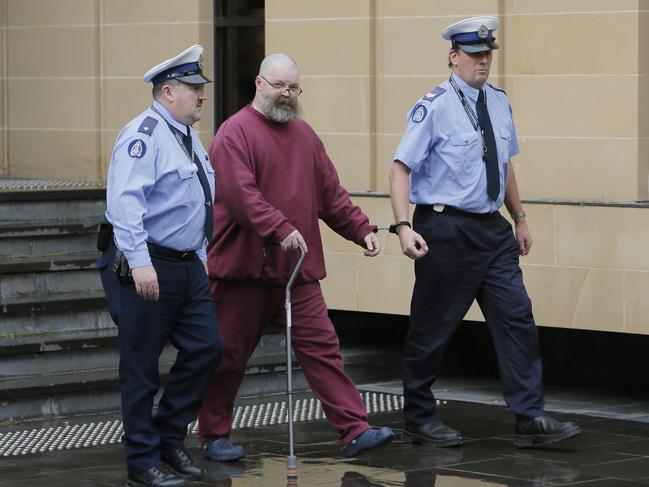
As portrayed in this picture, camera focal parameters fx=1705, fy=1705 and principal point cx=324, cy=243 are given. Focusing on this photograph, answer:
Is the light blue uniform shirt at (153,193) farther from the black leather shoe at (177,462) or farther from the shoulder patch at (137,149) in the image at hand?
the black leather shoe at (177,462)

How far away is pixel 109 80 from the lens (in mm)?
12797

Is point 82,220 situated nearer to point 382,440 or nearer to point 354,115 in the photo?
point 354,115

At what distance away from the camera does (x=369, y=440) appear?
26.5 ft

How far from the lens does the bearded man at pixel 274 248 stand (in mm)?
8078

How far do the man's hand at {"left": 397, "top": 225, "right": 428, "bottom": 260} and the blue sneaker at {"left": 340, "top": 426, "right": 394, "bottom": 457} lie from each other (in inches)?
33.8

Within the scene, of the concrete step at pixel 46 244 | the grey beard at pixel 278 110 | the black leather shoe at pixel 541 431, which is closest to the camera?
the grey beard at pixel 278 110

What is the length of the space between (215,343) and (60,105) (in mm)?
5858

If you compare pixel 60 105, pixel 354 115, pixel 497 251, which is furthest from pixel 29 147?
pixel 497 251

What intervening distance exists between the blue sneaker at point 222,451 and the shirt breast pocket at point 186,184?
1.36 metres

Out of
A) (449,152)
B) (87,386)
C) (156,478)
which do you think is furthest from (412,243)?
(87,386)

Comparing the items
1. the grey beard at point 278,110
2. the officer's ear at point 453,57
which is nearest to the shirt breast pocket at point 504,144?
the officer's ear at point 453,57

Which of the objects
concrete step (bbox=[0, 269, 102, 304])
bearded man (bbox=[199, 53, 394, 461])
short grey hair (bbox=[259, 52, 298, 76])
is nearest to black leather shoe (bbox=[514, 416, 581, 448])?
bearded man (bbox=[199, 53, 394, 461])

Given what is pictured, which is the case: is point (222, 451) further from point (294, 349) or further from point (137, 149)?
point (137, 149)

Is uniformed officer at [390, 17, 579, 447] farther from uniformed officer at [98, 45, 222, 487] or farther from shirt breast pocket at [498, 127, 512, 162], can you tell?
uniformed officer at [98, 45, 222, 487]
